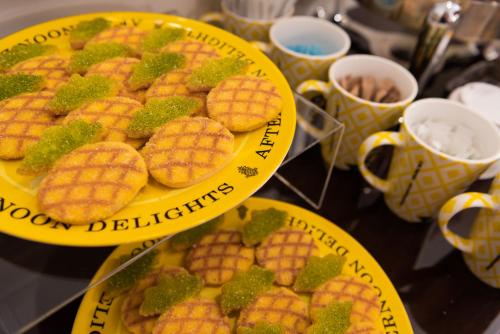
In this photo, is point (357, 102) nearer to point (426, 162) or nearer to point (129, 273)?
point (426, 162)

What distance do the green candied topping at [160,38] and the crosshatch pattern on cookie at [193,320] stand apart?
0.35 m

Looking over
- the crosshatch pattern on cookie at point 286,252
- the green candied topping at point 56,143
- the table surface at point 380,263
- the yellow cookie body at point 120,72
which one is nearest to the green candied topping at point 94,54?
the yellow cookie body at point 120,72

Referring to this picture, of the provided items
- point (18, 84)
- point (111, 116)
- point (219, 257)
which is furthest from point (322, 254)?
point (18, 84)

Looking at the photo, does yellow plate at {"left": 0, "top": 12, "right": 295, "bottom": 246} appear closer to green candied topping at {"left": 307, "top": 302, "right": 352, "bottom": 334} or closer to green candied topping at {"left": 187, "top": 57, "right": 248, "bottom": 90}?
green candied topping at {"left": 187, "top": 57, "right": 248, "bottom": 90}

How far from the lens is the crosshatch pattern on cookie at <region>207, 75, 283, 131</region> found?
19.1 inches

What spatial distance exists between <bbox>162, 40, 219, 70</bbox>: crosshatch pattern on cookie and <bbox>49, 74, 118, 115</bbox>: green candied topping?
4.0 inches

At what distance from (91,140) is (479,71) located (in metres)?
0.87

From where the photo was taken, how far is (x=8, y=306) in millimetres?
474

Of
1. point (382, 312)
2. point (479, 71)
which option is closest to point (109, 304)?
point (382, 312)

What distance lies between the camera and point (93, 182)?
41cm

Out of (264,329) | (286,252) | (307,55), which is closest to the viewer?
(264,329)

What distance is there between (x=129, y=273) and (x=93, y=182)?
23 centimetres

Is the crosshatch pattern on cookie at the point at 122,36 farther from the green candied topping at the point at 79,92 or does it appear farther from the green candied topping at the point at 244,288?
the green candied topping at the point at 244,288

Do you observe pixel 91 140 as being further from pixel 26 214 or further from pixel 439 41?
pixel 439 41
